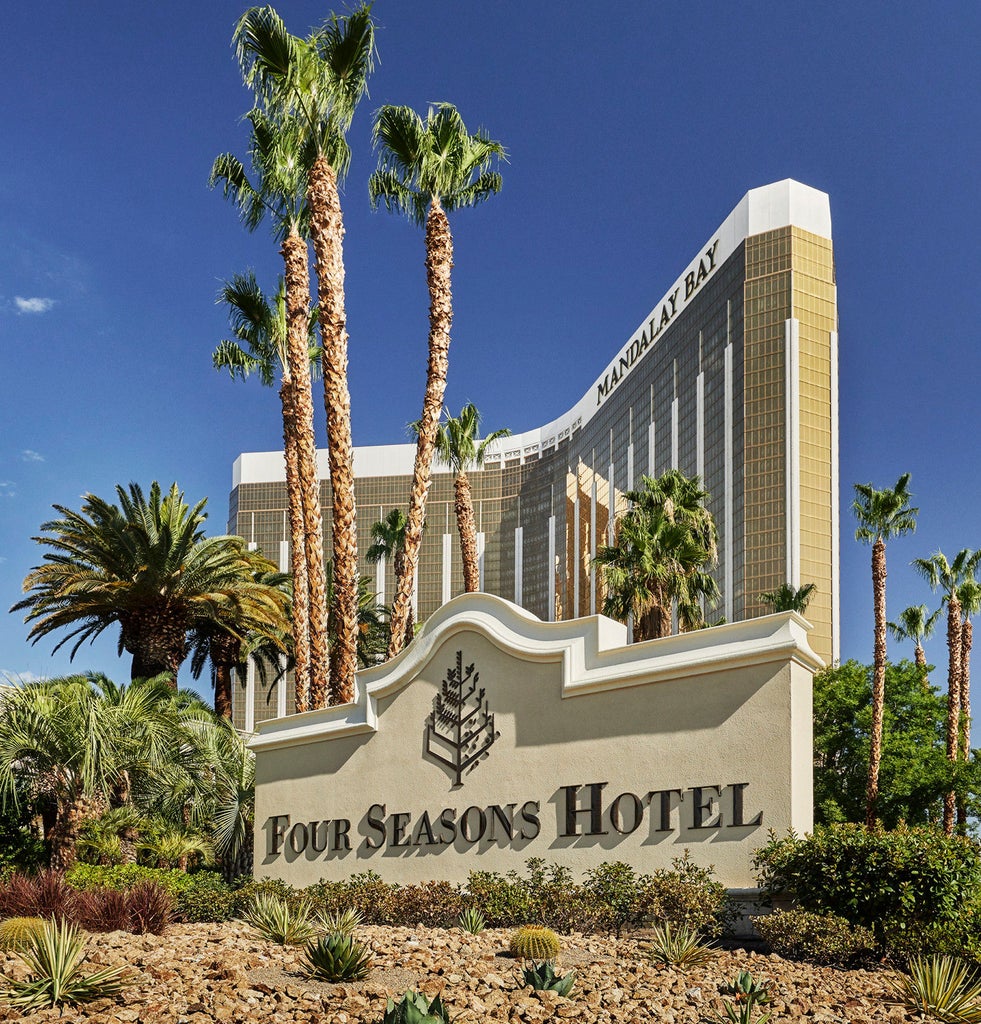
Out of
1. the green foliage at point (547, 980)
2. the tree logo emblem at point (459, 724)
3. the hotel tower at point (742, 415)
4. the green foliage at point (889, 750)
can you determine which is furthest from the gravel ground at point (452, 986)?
the hotel tower at point (742, 415)

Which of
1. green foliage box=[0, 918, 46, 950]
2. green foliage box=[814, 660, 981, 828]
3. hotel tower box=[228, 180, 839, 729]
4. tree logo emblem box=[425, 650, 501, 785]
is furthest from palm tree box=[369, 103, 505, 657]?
hotel tower box=[228, 180, 839, 729]

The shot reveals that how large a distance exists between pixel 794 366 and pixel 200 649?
184 feet

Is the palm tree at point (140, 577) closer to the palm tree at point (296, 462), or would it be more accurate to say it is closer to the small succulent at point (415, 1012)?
the palm tree at point (296, 462)

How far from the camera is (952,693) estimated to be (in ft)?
152

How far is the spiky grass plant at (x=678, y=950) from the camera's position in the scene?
12742mm

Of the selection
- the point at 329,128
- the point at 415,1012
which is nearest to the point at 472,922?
the point at 415,1012

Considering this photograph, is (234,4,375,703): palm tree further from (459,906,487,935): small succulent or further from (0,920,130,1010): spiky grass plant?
(0,920,130,1010): spiky grass plant

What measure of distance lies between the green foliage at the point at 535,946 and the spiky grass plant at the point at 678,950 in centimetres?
113

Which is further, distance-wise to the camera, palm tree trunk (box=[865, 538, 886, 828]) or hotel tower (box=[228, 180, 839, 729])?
hotel tower (box=[228, 180, 839, 729])

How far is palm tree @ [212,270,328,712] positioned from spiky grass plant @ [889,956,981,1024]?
1552 centimetres

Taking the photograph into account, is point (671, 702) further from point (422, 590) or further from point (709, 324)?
point (422, 590)

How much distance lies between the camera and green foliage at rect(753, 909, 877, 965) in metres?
13.1

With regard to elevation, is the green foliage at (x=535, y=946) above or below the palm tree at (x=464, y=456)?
below

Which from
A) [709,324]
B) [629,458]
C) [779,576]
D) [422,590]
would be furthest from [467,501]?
[422,590]
